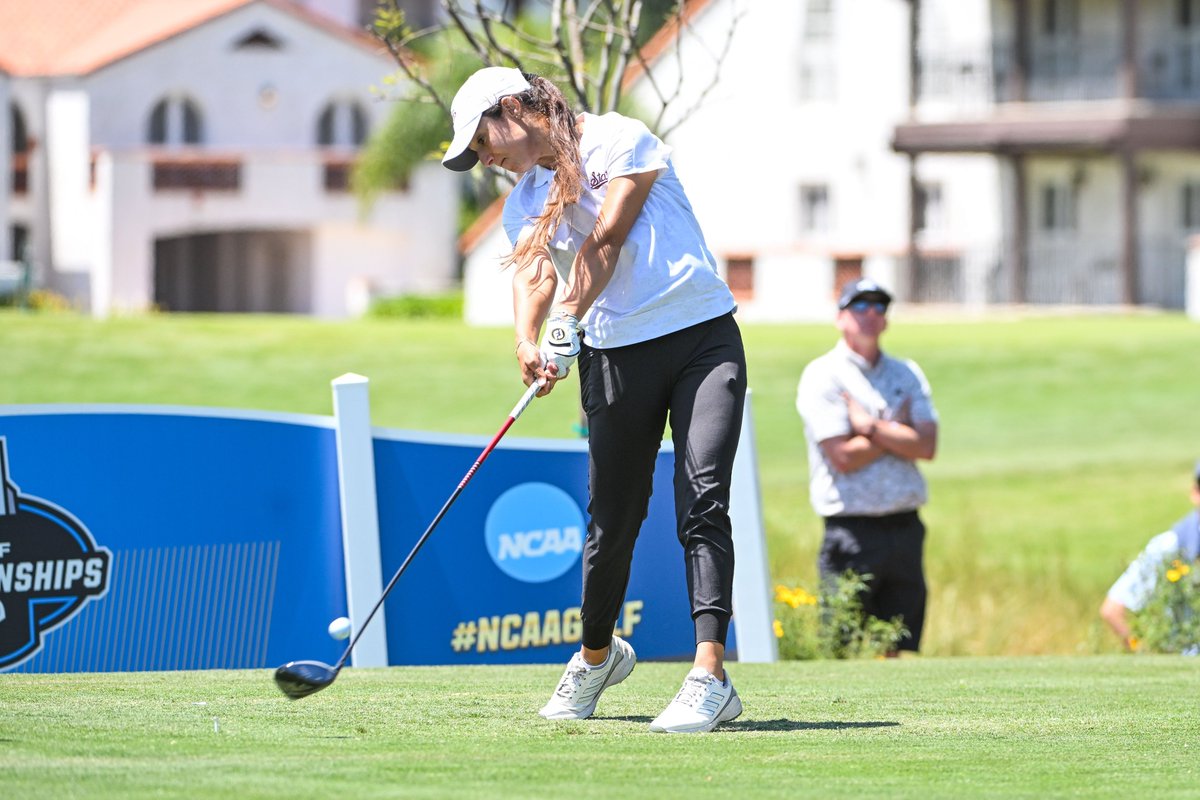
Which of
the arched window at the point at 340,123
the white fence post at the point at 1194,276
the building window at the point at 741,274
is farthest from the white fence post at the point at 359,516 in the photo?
the arched window at the point at 340,123

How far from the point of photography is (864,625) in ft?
31.4

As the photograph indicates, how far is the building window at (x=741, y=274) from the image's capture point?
4297cm

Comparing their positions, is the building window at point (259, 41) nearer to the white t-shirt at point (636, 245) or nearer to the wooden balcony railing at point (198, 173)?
the wooden balcony railing at point (198, 173)

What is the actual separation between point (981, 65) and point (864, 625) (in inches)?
1237

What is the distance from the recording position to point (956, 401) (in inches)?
1035

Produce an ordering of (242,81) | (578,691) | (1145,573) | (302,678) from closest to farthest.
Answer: (302,678) → (578,691) → (1145,573) → (242,81)

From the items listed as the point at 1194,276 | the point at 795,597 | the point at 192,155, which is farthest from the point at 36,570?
the point at 192,155

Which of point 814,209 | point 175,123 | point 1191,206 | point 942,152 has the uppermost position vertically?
point 175,123

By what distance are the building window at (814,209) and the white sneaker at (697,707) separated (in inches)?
1489

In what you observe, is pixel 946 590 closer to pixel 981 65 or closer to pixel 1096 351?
pixel 1096 351

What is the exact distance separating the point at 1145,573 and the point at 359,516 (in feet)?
12.2

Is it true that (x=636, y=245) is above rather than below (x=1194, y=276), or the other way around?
below

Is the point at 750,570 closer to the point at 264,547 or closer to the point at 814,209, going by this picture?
the point at 264,547

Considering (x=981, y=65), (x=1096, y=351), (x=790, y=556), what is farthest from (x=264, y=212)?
(x=790, y=556)
